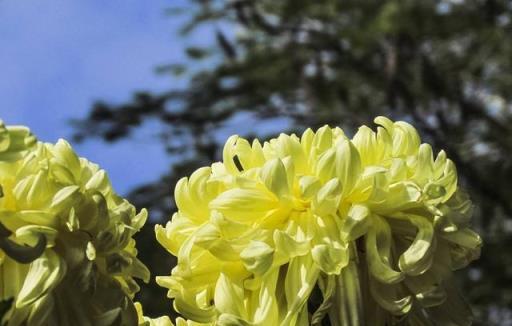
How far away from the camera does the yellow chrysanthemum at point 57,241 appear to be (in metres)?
0.99

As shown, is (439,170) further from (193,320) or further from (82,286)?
(82,286)

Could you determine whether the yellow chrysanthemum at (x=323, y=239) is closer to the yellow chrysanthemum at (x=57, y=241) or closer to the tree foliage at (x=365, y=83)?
the yellow chrysanthemum at (x=57, y=241)

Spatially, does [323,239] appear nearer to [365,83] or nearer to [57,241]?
[57,241]

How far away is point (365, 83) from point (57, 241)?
10.7 metres

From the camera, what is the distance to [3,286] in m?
1.04

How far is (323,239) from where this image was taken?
1.28 meters

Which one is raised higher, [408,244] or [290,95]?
[408,244]

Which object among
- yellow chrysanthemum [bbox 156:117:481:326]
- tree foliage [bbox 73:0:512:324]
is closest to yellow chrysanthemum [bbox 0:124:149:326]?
yellow chrysanthemum [bbox 156:117:481:326]

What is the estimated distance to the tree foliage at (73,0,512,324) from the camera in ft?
32.3

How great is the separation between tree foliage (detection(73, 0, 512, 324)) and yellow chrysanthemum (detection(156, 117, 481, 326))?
8.14 metres

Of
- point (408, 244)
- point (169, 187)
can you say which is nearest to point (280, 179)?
point (408, 244)

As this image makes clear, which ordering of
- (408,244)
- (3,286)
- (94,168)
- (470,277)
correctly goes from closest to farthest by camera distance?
(3,286), (94,168), (408,244), (470,277)

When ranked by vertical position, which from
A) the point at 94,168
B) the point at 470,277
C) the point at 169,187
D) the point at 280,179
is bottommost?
the point at 470,277

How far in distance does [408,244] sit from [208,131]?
9637 mm
